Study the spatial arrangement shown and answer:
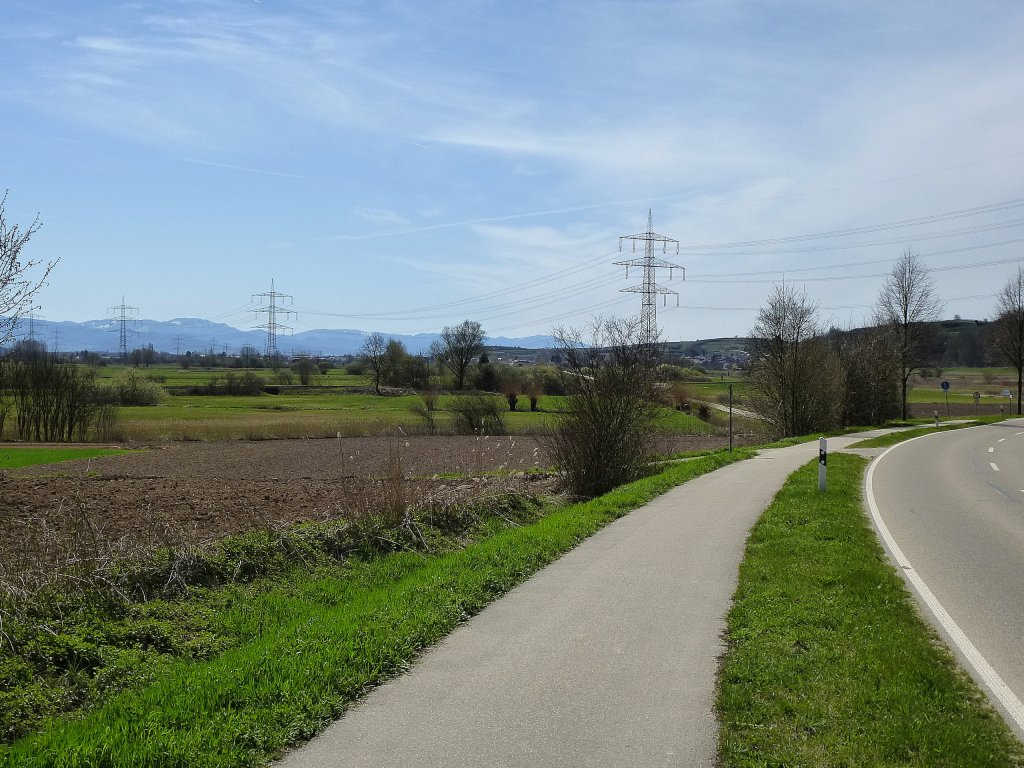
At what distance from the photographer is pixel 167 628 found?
7945 millimetres

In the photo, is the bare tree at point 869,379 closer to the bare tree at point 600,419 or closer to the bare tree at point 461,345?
the bare tree at point 600,419

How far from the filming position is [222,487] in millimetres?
25047

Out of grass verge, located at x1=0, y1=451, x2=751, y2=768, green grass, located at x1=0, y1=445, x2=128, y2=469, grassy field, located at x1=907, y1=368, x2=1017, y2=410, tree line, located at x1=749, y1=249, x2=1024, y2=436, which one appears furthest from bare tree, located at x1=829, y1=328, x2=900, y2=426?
grass verge, located at x1=0, y1=451, x2=751, y2=768

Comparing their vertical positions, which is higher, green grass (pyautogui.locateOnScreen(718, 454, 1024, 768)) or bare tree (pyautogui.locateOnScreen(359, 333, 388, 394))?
bare tree (pyautogui.locateOnScreen(359, 333, 388, 394))

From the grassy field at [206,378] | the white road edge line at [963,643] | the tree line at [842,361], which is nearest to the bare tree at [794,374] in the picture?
the tree line at [842,361]

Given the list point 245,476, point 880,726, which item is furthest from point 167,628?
point 245,476

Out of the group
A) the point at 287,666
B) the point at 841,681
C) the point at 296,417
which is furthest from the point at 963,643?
the point at 296,417

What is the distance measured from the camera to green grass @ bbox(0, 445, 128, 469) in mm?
37994

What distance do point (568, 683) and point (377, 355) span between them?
107893 mm

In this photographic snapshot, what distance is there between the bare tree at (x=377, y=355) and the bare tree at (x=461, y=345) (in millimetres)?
7372

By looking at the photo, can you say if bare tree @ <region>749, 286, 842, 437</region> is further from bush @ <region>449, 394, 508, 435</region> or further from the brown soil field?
bush @ <region>449, 394, 508, 435</region>

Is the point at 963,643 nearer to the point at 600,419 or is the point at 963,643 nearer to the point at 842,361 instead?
the point at 600,419

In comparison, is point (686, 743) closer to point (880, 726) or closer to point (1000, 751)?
point (880, 726)

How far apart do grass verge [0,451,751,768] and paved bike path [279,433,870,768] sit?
0.24m
